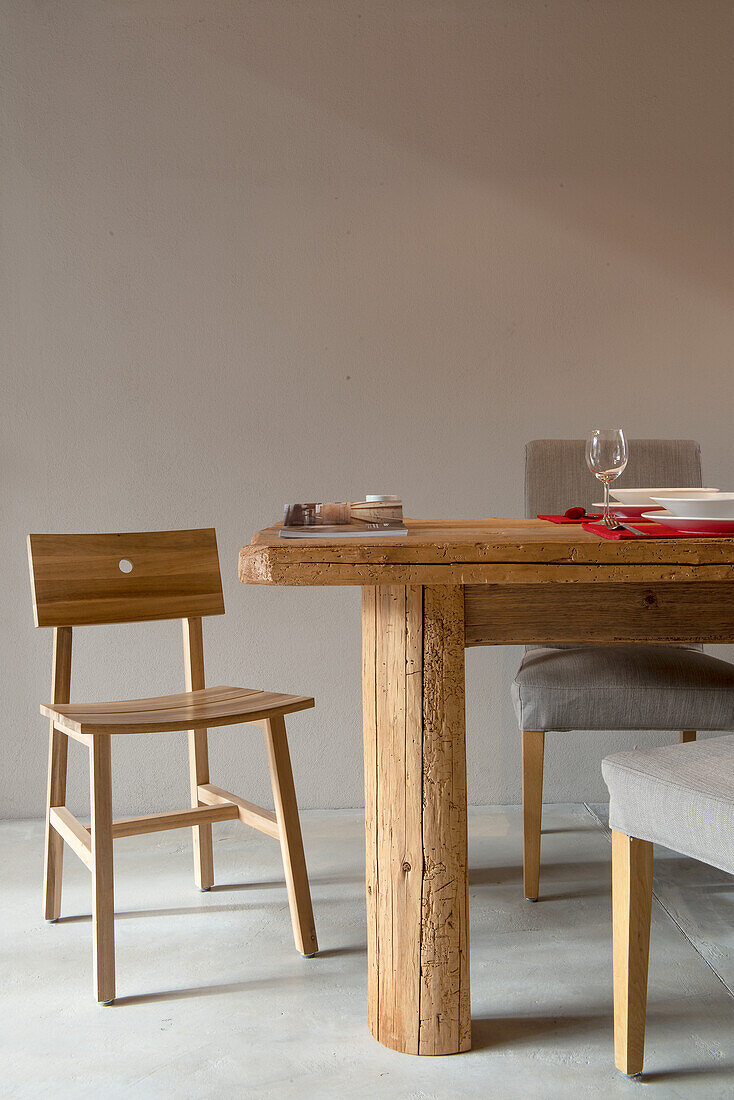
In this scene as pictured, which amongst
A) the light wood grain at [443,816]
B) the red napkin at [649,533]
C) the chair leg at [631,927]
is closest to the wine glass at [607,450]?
the red napkin at [649,533]

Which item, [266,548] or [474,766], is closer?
[266,548]

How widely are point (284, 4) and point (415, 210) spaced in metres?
0.62

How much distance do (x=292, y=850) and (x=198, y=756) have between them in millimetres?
406

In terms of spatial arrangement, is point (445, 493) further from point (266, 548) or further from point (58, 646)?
point (266, 548)

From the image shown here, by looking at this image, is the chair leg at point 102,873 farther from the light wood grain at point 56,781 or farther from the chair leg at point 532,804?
the chair leg at point 532,804

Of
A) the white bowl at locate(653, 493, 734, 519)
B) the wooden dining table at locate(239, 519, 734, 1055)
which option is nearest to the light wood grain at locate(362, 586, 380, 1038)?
the wooden dining table at locate(239, 519, 734, 1055)

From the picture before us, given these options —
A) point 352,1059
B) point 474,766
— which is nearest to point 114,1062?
point 352,1059

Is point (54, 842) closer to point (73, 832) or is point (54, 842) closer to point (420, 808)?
point (73, 832)

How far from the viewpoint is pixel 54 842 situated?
72.5 inches

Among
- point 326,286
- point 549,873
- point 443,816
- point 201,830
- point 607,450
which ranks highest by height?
point 326,286

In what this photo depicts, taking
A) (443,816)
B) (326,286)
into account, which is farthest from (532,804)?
(326,286)

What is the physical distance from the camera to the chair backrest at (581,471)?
7.30ft

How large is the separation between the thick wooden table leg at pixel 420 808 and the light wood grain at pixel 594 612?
0.18 feet

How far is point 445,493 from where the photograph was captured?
101 inches
